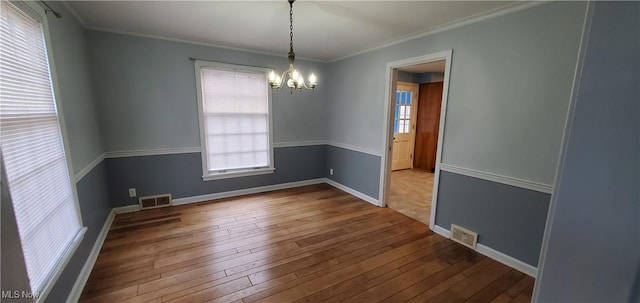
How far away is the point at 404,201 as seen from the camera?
13.3ft

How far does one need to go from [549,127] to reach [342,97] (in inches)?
113

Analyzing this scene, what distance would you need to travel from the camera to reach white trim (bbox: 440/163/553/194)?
2131 millimetres

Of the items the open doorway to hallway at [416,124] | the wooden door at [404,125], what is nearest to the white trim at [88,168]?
the open doorway to hallway at [416,124]

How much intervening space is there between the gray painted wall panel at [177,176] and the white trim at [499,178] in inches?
104

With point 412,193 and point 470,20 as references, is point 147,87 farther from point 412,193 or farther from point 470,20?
point 412,193

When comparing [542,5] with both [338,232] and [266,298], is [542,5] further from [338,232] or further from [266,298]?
[266,298]

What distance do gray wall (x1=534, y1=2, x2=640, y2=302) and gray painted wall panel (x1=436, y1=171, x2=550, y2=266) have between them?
6.74 ft

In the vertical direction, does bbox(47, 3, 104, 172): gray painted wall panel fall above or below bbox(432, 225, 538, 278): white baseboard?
above

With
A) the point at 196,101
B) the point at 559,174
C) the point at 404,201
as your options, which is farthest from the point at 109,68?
the point at 404,201

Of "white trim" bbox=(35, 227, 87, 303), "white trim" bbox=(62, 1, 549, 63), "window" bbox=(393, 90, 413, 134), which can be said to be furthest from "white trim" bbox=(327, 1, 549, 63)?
"white trim" bbox=(35, 227, 87, 303)

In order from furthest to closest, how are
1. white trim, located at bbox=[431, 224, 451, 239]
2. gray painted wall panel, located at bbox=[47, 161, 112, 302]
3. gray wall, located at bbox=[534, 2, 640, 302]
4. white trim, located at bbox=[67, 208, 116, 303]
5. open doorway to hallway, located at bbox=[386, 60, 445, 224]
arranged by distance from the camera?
open doorway to hallway, located at bbox=[386, 60, 445, 224] → white trim, located at bbox=[431, 224, 451, 239] → white trim, located at bbox=[67, 208, 116, 303] → gray painted wall panel, located at bbox=[47, 161, 112, 302] → gray wall, located at bbox=[534, 2, 640, 302]

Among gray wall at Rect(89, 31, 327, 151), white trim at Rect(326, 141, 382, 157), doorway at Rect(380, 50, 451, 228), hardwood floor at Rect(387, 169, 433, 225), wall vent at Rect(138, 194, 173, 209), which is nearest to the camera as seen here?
gray wall at Rect(89, 31, 327, 151)

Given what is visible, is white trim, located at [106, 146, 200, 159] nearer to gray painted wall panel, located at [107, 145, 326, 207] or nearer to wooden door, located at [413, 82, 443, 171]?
gray painted wall panel, located at [107, 145, 326, 207]

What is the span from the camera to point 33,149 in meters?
1.52
